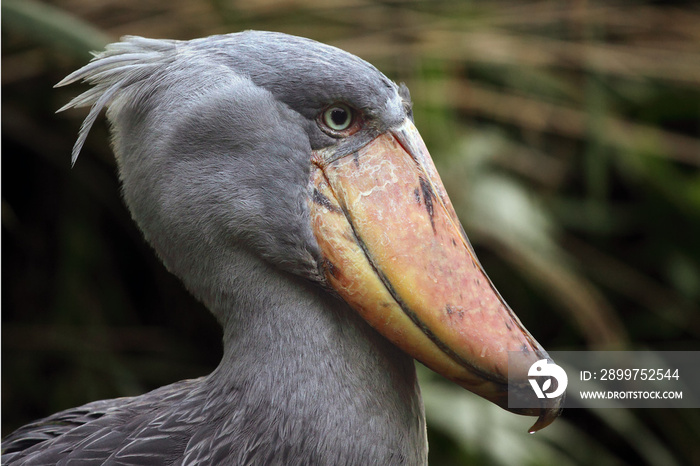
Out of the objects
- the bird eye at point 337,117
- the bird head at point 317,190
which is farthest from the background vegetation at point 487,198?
the bird eye at point 337,117

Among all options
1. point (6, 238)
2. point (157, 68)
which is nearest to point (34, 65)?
point (6, 238)

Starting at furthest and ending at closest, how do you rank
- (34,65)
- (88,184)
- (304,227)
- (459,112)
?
(459,112)
(88,184)
(34,65)
(304,227)

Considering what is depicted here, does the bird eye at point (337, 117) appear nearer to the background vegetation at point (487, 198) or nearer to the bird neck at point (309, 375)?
the bird neck at point (309, 375)

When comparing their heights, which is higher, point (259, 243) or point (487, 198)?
point (259, 243)

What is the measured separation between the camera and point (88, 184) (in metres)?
2.56

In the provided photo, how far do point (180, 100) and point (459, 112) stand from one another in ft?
6.24

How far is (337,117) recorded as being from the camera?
1.14 metres

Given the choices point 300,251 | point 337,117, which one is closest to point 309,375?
point 300,251

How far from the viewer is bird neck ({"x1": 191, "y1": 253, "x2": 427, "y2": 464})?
3.59 feet

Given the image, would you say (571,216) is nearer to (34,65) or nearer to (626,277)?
(626,277)

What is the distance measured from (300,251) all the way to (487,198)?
1.53 metres

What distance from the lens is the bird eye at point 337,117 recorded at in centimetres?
113

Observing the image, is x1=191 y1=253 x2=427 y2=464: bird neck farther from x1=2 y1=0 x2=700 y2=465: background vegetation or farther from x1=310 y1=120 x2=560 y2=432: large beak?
x1=2 y1=0 x2=700 y2=465: background vegetation

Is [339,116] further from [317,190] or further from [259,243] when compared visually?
[259,243]
